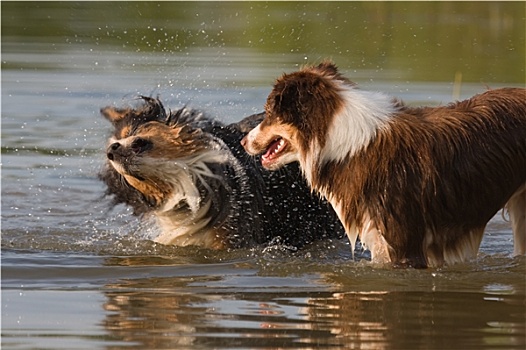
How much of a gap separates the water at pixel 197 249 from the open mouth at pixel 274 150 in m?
0.74

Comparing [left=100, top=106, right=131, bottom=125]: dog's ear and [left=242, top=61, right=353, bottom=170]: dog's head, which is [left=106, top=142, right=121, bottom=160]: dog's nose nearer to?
[left=100, top=106, right=131, bottom=125]: dog's ear

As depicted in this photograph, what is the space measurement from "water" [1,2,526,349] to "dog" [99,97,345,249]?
190mm

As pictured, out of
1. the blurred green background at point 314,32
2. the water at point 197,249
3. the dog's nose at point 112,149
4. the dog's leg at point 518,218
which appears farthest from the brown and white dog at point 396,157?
the blurred green background at point 314,32

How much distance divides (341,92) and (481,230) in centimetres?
138

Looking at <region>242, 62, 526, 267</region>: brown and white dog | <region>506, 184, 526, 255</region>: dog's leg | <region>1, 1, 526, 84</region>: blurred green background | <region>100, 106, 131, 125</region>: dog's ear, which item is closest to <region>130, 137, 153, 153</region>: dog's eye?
<region>100, 106, 131, 125</region>: dog's ear

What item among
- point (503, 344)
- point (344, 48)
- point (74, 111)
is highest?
point (344, 48)

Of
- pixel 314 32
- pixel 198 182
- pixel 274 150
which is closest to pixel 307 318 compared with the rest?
pixel 274 150

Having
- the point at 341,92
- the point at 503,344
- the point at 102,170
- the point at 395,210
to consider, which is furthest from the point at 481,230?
the point at 102,170

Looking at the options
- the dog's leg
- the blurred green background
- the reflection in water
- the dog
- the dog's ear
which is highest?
the blurred green background

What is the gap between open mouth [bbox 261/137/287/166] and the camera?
775cm

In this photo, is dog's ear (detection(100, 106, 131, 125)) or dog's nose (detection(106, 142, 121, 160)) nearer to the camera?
dog's nose (detection(106, 142, 121, 160))

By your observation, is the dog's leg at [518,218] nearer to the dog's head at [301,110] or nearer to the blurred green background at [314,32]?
the dog's head at [301,110]

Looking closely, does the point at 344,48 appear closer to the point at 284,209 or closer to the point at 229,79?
the point at 229,79

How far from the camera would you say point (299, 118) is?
7.53 meters
